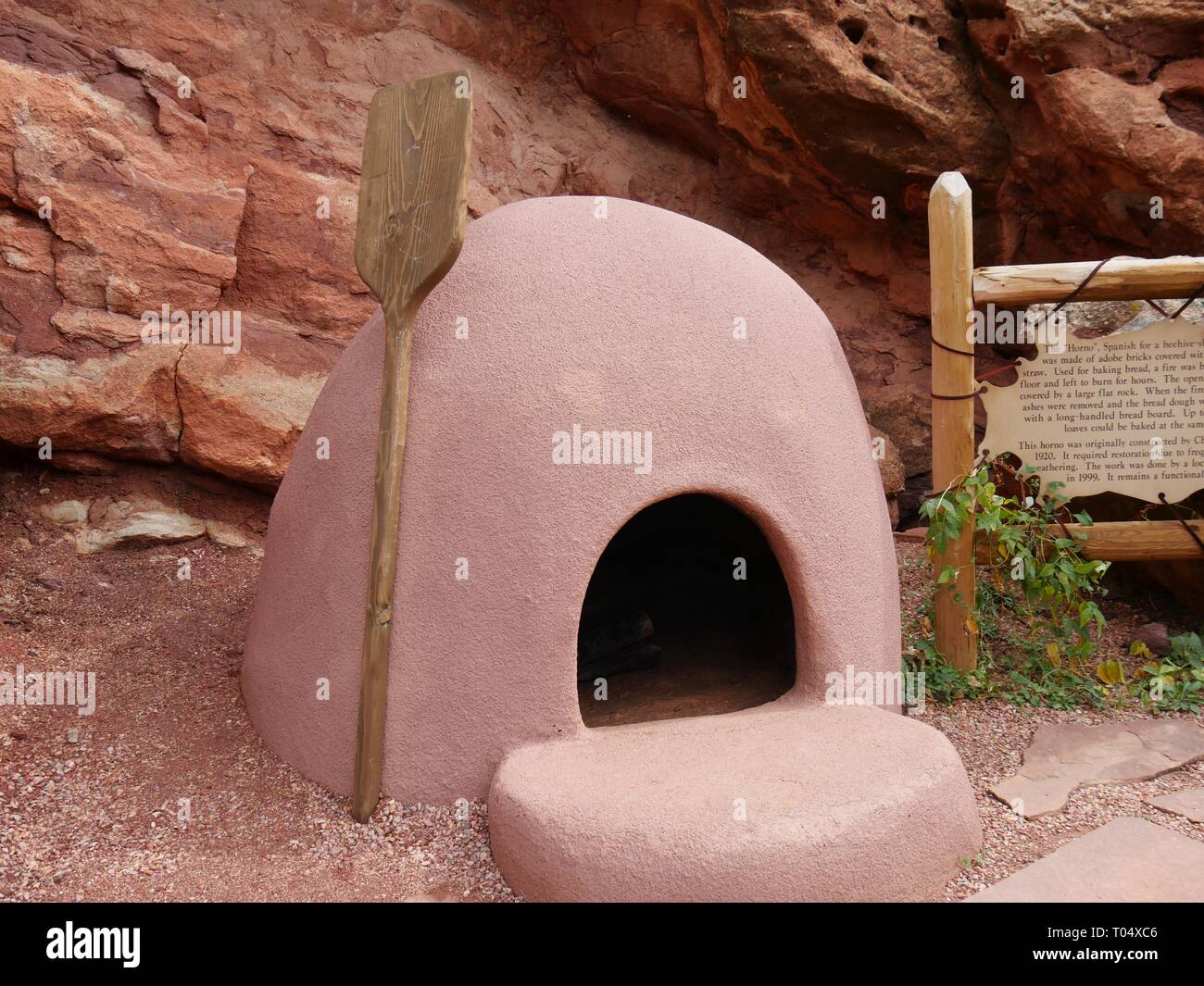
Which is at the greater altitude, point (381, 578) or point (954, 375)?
point (954, 375)

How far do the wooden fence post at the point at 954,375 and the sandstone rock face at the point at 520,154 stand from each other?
Answer: 8.27ft

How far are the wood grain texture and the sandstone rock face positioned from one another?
113 inches

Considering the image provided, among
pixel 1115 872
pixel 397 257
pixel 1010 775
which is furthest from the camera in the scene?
pixel 1010 775

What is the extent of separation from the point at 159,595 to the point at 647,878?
3431 mm

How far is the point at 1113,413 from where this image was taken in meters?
4.16

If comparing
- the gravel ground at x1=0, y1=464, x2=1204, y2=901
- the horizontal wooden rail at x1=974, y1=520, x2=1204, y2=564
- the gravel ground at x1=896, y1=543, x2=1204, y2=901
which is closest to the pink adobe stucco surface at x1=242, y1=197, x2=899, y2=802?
the gravel ground at x1=0, y1=464, x2=1204, y2=901

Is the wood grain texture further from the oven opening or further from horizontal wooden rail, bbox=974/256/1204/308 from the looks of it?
horizontal wooden rail, bbox=974/256/1204/308

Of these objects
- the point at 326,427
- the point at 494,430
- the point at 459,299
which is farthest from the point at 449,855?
the point at 459,299

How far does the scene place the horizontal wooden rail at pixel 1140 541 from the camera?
4191 mm

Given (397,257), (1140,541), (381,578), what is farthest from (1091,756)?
(397,257)

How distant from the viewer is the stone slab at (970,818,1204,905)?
2.56 m

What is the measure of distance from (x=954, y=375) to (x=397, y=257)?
2464 mm

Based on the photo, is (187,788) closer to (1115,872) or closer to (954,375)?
(1115,872)

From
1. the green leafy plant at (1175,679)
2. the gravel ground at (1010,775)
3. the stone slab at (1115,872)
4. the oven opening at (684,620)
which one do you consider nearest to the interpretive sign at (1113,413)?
the green leafy plant at (1175,679)
